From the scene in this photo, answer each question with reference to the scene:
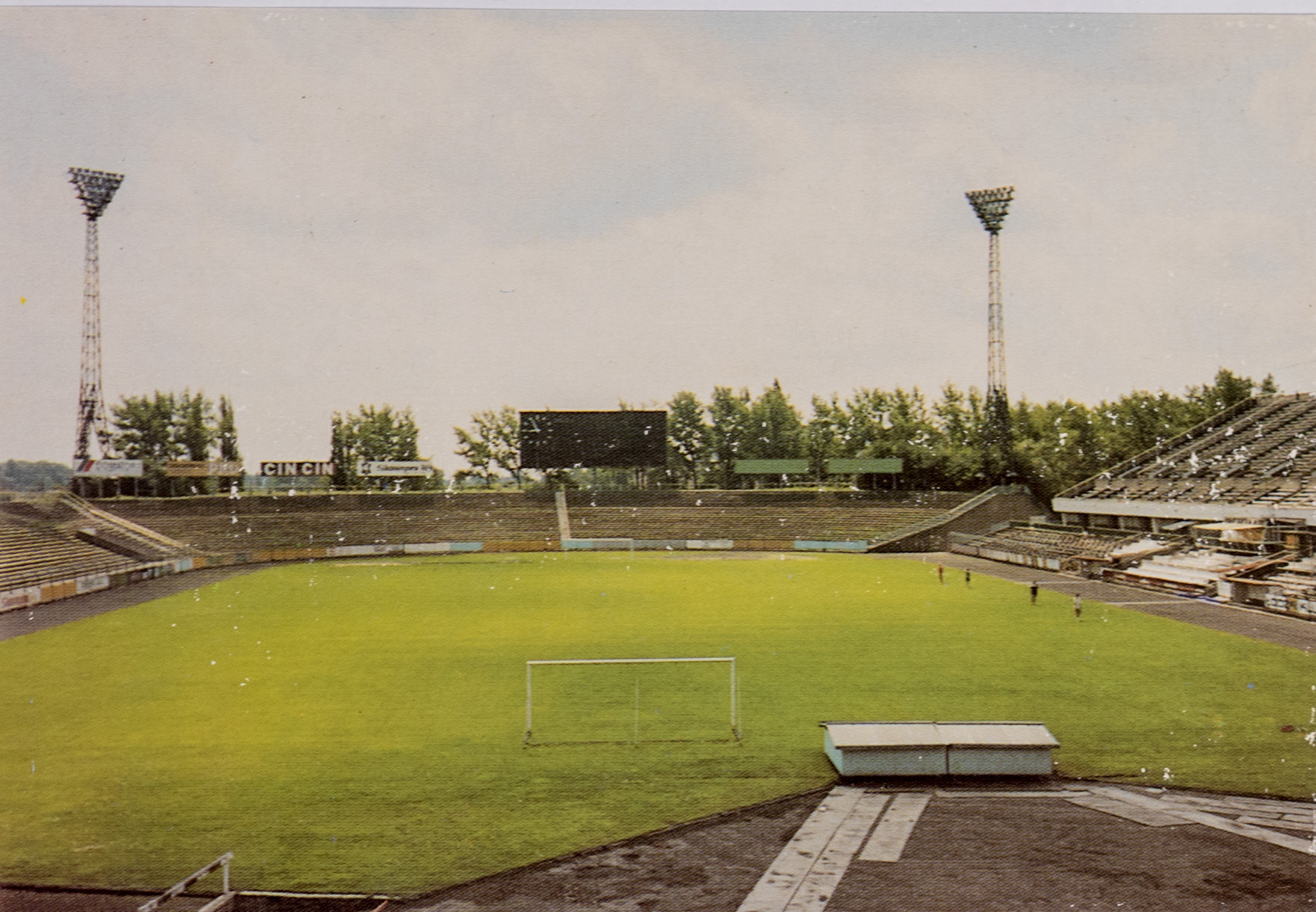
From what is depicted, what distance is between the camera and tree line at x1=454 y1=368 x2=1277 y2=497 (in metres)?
56.2

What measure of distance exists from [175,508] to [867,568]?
50474 mm

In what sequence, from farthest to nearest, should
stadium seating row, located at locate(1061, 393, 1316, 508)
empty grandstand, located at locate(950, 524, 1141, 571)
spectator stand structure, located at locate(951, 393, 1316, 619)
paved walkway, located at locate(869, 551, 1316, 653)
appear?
1. empty grandstand, located at locate(950, 524, 1141, 571)
2. stadium seating row, located at locate(1061, 393, 1316, 508)
3. spectator stand structure, located at locate(951, 393, 1316, 619)
4. paved walkway, located at locate(869, 551, 1316, 653)

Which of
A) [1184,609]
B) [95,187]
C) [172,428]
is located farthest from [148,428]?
[1184,609]

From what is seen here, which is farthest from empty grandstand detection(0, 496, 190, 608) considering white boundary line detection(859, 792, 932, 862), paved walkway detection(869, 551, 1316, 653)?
paved walkway detection(869, 551, 1316, 653)

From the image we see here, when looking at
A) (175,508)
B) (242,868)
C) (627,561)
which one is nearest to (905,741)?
(242,868)

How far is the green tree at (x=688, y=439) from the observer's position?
10250 centimetres

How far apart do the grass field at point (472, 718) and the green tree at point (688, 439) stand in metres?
71.9

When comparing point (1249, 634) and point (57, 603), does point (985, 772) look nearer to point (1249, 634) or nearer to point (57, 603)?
point (1249, 634)

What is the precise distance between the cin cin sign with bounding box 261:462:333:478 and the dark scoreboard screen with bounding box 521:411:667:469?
18.7 meters

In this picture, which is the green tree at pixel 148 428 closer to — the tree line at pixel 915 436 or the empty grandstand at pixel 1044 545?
the tree line at pixel 915 436

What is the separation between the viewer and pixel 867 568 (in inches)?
1817

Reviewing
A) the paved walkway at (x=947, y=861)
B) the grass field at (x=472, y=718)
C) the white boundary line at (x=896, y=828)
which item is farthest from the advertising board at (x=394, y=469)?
the white boundary line at (x=896, y=828)

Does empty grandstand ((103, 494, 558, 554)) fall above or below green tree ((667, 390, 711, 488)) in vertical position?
below

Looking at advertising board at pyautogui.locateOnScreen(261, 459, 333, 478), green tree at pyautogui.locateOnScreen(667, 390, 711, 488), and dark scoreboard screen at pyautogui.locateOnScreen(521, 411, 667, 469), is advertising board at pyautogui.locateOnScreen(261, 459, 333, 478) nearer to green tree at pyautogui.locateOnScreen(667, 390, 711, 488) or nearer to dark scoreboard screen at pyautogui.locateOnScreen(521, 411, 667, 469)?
dark scoreboard screen at pyautogui.locateOnScreen(521, 411, 667, 469)
